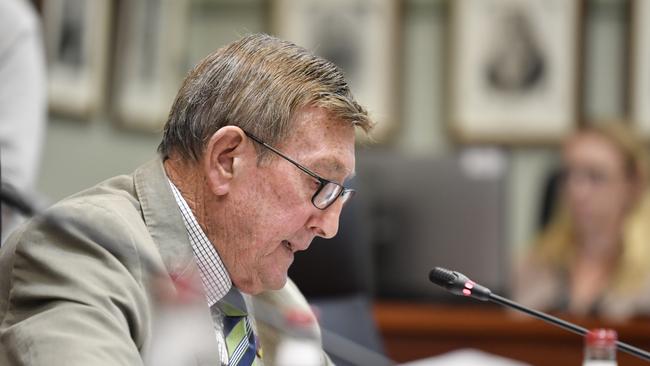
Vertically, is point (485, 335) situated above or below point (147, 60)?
below

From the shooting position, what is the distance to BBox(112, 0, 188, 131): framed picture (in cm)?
506

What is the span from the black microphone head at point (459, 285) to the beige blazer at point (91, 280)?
0.47m

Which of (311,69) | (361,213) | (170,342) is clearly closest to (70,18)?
(361,213)

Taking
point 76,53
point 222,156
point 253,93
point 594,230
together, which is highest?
point 76,53

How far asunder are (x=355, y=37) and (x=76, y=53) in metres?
1.73

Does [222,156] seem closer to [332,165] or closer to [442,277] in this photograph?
[332,165]

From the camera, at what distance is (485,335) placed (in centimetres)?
342

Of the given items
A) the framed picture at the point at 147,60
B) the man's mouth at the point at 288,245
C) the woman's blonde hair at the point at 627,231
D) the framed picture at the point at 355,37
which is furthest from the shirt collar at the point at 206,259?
the framed picture at the point at 355,37

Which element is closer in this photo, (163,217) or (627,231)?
(163,217)

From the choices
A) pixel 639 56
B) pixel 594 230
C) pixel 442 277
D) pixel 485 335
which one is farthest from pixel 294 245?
pixel 639 56

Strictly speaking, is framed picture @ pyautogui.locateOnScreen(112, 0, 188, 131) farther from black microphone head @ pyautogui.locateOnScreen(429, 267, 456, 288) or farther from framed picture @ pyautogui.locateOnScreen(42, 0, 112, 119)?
black microphone head @ pyautogui.locateOnScreen(429, 267, 456, 288)

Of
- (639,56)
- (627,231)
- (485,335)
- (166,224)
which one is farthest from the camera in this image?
(639,56)

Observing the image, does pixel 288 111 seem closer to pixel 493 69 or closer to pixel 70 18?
pixel 70 18

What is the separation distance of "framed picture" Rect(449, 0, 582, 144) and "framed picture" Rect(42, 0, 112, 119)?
2006 millimetres
